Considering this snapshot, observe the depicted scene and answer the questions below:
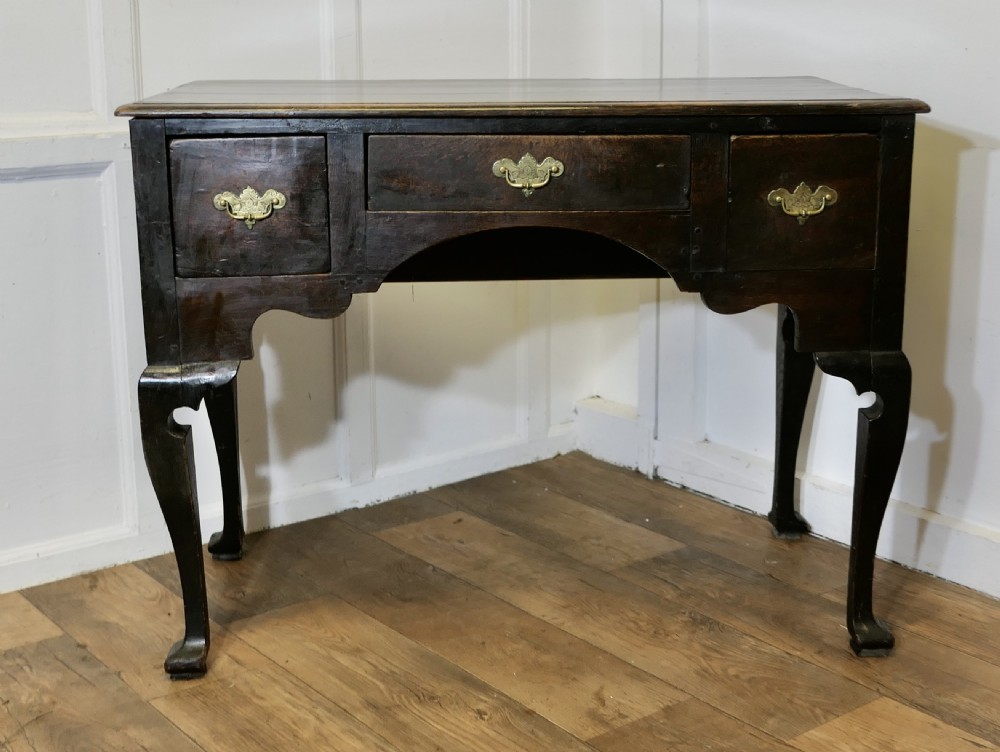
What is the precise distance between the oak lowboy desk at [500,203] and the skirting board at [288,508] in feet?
1.54

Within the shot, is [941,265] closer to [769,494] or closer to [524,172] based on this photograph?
[769,494]

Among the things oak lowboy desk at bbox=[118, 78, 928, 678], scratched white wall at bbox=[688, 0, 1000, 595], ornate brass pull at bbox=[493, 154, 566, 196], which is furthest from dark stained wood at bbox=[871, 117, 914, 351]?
ornate brass pull at bbox=[493, 154, 566, 196]

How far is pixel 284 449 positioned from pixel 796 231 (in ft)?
3.61

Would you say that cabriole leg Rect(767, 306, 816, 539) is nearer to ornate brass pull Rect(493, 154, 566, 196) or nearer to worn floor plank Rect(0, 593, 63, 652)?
ornate brass pull Rect(493, 154, 566, 196)

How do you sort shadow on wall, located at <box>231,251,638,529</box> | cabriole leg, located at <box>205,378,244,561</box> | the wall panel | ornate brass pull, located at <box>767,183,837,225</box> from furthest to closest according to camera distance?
shadow on wall, located at <box>231,251,638,529</box>, cabriole leg, located at <box>205,378,244,561</box>, the wall panel, ornate brass pull, located at <box>767,183,837,225</box>

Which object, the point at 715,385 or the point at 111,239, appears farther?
the point at 715,385

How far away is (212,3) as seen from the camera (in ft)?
6.81

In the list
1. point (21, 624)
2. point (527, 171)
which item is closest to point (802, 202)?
point (527, 171)

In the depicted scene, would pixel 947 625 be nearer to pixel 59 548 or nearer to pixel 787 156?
pixel 787 156

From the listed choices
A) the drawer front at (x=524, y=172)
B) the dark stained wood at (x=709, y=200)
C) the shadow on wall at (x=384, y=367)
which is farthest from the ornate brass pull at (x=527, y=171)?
the shadow on wall at (x=384, y=367)

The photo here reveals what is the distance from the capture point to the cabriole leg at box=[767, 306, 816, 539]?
2129mm

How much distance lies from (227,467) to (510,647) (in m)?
Result: 0.63

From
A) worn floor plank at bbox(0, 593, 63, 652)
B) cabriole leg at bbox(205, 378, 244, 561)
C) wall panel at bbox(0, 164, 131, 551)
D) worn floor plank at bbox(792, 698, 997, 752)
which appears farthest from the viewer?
cabriole leg at bbox(205, 378, 244, 561)

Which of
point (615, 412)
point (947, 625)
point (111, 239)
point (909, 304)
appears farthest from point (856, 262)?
point (111, 239)
